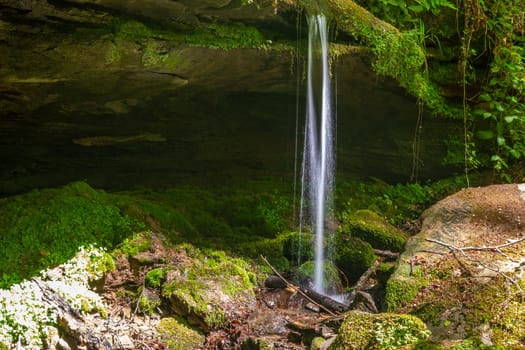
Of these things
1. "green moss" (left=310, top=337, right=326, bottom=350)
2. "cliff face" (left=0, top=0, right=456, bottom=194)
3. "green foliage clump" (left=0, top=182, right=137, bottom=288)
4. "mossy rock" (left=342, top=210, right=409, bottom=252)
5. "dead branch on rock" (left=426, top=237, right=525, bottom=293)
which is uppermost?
"cliff face" (left=0, top=0, right=456, bottom=194)

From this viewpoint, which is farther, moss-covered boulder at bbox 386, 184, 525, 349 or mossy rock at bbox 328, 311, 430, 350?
moss-covered boulder at bbox 386, 184, 525, 349

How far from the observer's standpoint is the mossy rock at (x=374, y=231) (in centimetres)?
704

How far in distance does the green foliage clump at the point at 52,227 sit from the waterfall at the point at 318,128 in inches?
94.2

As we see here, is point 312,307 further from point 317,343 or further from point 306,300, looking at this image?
point 317,343

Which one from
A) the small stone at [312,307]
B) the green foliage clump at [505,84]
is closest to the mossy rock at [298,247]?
the small stone at [312,307]

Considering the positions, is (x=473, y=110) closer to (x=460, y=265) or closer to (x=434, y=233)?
(x=434, y=233)

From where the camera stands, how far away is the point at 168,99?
7.13 metres

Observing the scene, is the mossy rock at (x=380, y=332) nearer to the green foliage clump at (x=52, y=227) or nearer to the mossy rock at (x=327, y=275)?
the mossy rock at (x=327, y=275)

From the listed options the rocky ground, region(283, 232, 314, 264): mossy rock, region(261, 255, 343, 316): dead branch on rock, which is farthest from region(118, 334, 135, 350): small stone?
region(283, 232, 314, 264): mossy rock

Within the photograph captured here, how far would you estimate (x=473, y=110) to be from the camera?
808cm

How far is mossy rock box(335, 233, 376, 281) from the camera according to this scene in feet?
21.3

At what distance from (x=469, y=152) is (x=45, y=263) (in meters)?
6.39

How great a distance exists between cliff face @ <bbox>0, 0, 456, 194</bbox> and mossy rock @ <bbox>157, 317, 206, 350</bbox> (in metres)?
2.83

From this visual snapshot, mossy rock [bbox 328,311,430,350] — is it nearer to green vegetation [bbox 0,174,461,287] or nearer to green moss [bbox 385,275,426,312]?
green moss [bbox 385,275,426,312]
